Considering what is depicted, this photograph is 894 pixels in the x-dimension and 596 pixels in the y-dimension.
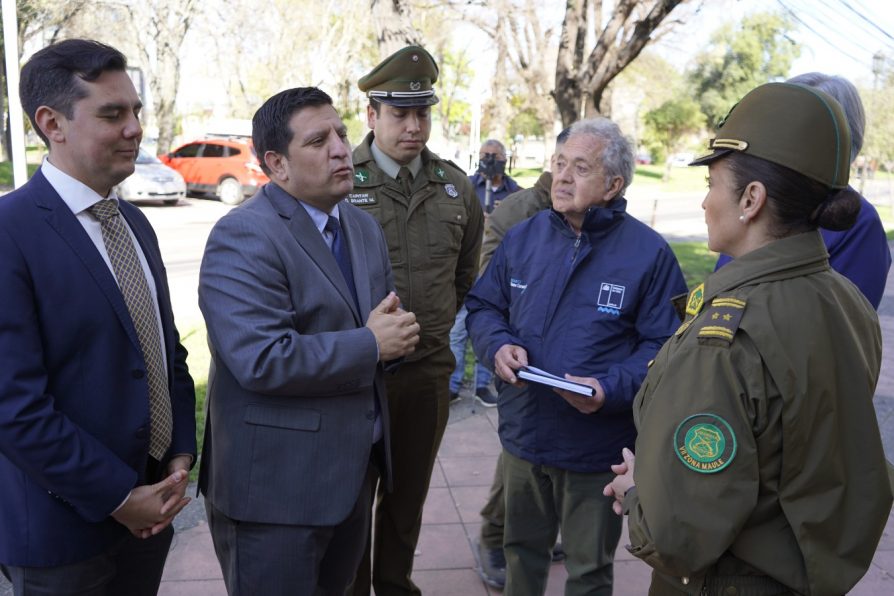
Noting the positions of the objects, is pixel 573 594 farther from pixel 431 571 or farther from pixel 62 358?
pixel 62 358

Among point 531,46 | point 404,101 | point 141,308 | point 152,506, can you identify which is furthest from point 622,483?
point 531,46

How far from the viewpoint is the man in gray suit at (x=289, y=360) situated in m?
2.18

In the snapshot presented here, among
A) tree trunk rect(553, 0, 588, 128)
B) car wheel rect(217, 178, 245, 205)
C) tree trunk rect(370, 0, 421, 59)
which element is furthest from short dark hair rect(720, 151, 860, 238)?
car wheel rect(217, 178, 245, 205)

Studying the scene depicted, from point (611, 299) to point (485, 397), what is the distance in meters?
3.55

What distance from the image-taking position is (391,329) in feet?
7.66

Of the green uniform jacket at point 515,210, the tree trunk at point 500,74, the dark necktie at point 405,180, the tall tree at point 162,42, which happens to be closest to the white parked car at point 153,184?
the tall tree at point 162,42

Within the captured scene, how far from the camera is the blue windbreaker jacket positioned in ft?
9.25

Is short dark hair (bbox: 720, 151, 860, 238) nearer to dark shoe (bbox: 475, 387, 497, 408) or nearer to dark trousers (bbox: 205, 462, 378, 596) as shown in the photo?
dark trousers (bbox: 205, 462, 378, 596)

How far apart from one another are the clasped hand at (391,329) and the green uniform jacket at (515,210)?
203cm

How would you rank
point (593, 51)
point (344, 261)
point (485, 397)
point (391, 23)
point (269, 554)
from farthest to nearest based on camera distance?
point (593, 51) → point (391, 23) → point (485, 397) → point (344, 261) → point (269, 554)

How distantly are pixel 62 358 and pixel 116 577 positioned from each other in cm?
72

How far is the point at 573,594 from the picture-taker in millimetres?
2945

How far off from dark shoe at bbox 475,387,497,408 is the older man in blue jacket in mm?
3152

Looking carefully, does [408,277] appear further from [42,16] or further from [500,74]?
[42,16]
